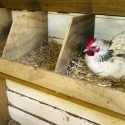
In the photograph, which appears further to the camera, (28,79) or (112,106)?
(28,79)

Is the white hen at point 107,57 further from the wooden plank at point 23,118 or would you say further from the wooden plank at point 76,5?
the wooden plank at point 23,118

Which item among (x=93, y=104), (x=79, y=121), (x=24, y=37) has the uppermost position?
(x=24, y=37)

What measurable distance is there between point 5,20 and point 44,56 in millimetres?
366

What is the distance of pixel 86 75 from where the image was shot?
0.93 meters

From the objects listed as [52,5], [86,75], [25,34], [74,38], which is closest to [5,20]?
[25,34]

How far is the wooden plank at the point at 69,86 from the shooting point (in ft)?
2.69

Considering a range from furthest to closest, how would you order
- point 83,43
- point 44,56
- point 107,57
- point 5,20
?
point 5,20, point 44,56, point 83,43, point 107,57

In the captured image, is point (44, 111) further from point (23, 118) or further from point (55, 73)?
point (55, 73)

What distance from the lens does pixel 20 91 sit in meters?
1.25

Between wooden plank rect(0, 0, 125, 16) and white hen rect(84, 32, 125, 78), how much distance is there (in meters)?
0.12

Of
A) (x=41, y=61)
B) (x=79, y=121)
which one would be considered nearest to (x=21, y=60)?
(x=41, y=61)

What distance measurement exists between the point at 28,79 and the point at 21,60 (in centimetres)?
11

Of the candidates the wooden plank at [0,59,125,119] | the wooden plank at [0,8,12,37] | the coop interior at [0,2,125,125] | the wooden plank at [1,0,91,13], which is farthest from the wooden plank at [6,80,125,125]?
the wooden plank at [1,0,91,13]

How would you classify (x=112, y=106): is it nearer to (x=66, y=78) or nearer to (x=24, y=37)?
(x=66, y=78)
